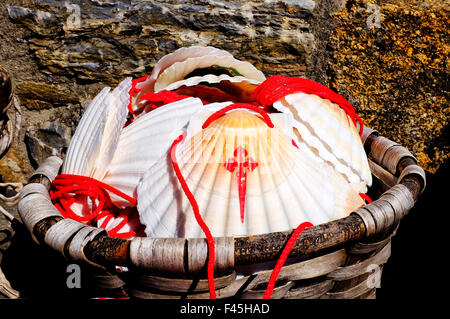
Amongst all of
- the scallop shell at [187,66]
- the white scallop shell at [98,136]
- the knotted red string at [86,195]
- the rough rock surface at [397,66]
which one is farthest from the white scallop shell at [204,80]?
the rough rock surface at [397,66]

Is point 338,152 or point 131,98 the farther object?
point 131,98

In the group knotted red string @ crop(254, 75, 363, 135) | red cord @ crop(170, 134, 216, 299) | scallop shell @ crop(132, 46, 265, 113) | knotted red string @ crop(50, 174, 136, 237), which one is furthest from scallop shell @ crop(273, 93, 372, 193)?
knotted red string @ crop(50, 174, 136, 237)

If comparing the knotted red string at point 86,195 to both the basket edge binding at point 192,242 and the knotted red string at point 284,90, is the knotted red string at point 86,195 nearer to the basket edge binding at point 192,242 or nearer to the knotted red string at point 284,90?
the basket edge binding at point 192,242

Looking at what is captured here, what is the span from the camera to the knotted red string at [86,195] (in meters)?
0.69

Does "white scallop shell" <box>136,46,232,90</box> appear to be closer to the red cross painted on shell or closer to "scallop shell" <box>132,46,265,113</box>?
"scallop shell" <box>132,46,265,113</box>

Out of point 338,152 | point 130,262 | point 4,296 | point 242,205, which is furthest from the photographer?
point 4,296

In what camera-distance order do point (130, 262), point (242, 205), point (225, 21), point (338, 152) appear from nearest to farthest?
point (130, 262) < point (242, 205) < point (338, 152) < point (225, 21)

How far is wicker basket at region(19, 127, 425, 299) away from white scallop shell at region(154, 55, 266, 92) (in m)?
0.33

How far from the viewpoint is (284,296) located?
1.82 feet

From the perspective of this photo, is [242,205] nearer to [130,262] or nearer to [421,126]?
[130,262]

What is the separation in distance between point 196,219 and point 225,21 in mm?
566

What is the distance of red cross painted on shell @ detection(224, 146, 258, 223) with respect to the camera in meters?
0.60
